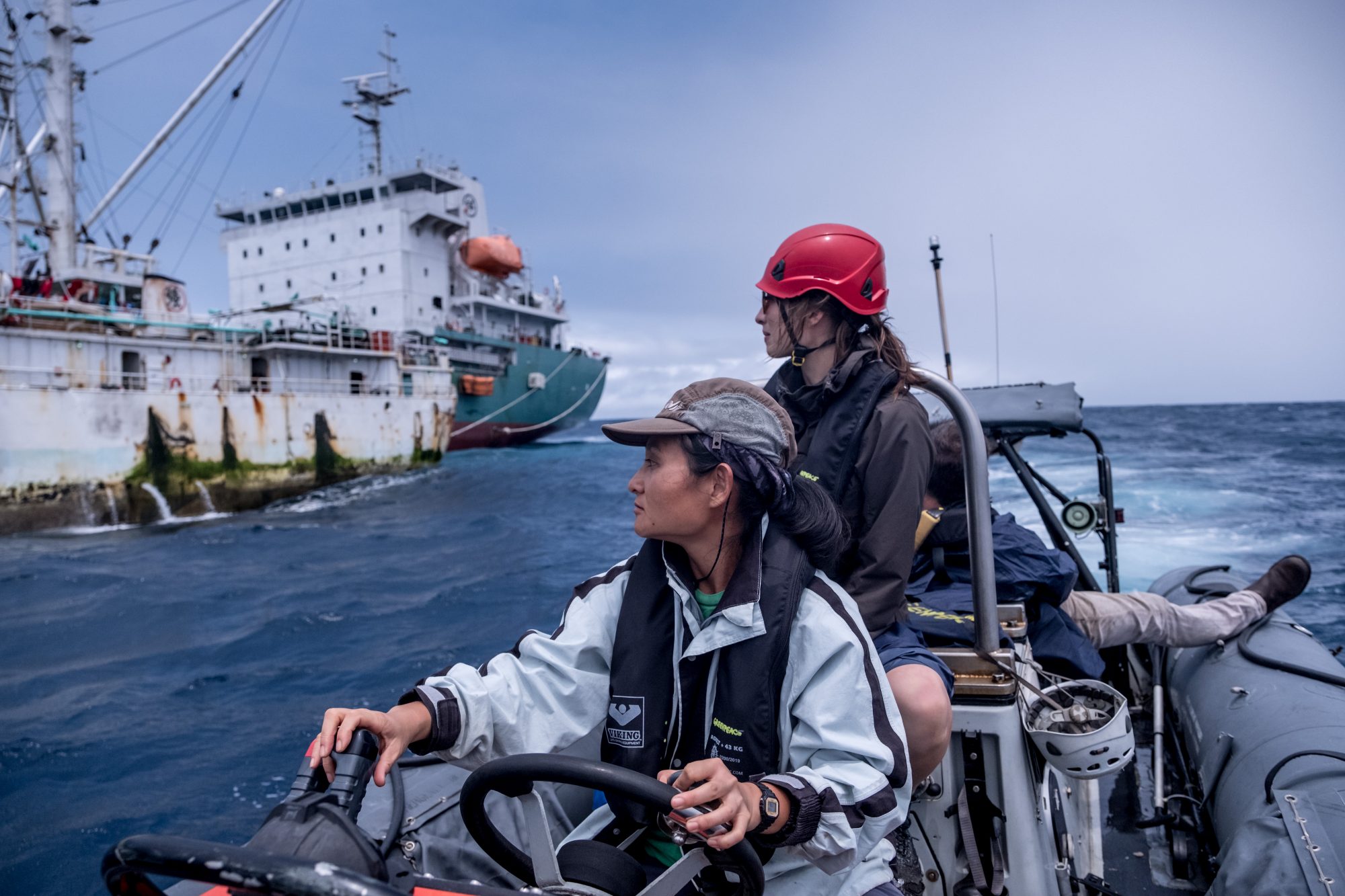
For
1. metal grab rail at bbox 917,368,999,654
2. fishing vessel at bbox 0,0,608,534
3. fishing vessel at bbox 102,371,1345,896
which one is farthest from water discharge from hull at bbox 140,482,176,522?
metal grab rail at bbox 917,368,999,654

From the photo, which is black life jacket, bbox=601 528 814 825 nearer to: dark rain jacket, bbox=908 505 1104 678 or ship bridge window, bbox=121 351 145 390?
dark rain jacket, bbox=908 505 1104 678

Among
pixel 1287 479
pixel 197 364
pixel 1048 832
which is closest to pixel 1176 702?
pixel 1048 832

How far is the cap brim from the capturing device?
1.65 metres

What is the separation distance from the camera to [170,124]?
73.0 feet

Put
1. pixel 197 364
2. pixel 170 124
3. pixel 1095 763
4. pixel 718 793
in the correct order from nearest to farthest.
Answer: pixel 718 793, pixel 1095 763, pixel 197 364, pixel 170 124

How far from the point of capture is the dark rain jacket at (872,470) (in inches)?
84.4

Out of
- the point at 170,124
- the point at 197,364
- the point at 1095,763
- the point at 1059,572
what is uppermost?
the point at 170,124

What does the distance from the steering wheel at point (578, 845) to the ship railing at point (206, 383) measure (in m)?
17.4

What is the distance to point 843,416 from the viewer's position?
93.7 inches

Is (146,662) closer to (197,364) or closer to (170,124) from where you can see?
(197,364)

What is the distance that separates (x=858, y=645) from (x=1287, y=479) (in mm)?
17741

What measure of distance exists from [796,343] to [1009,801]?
4.94 feet

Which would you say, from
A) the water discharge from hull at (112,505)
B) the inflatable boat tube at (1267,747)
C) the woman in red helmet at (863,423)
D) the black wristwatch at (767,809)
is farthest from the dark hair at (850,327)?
the water discharge from hull at (112,505)

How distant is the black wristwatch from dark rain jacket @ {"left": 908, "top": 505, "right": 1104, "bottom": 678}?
142cm
